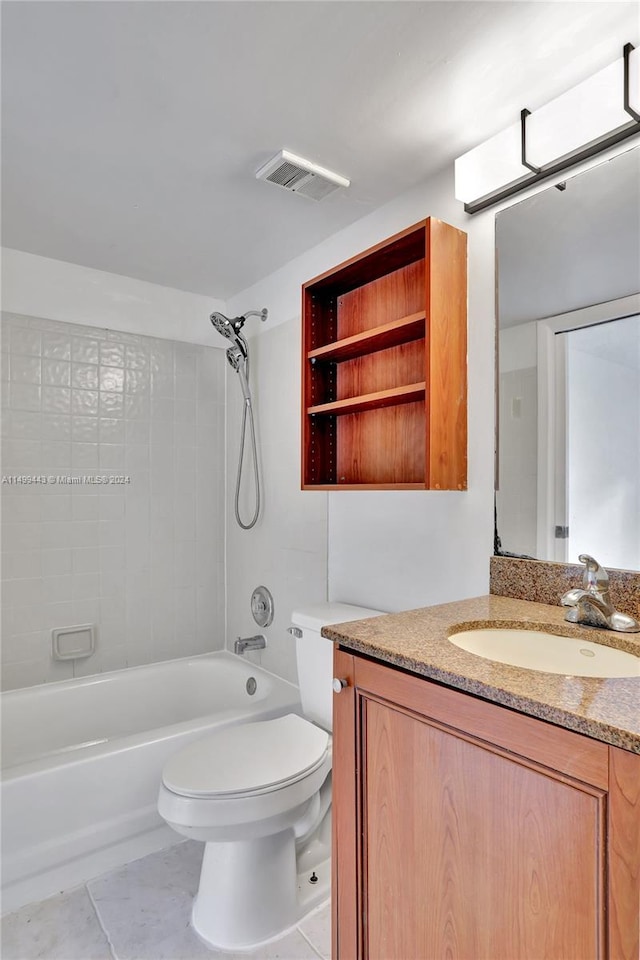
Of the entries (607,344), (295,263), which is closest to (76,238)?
(295,263)

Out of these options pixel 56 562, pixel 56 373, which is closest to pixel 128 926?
pixel 56 562

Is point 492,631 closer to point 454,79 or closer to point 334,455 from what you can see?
point 334,455

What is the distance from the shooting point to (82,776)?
1729mm

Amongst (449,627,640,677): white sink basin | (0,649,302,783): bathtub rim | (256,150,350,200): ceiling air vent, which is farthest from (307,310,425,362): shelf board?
(0,649,302,783): bathtub rim

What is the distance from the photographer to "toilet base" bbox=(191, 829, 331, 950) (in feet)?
5.01

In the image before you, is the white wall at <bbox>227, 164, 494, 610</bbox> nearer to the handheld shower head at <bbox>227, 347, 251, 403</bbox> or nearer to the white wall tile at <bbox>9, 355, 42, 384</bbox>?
the handheld shower head at <bbox>227, 347, 251, 403</bbox>

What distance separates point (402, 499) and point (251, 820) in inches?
41.5

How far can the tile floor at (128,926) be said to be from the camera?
1.48 m

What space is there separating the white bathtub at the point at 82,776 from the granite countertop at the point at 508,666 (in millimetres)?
1090

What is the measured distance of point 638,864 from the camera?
687 millimetres

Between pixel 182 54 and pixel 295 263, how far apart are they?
1.20 m

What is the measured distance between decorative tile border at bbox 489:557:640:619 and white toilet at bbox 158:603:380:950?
0.75 meters

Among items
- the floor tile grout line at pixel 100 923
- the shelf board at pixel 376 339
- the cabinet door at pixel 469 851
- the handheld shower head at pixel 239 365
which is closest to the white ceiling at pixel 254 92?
the shelf board at pixel 376 339

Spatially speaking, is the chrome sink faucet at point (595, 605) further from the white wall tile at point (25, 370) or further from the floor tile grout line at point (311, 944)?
the white wall tile at point (25, 370)
